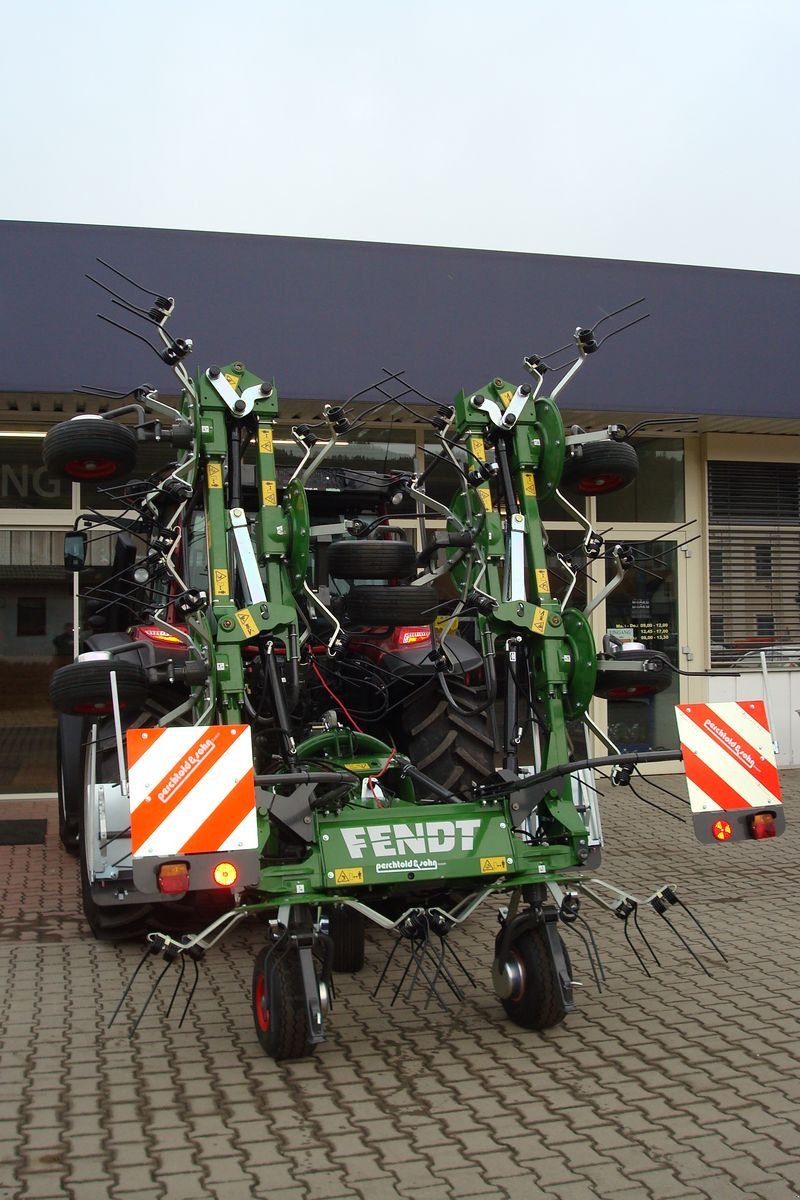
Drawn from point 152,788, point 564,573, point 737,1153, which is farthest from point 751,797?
point 152,788

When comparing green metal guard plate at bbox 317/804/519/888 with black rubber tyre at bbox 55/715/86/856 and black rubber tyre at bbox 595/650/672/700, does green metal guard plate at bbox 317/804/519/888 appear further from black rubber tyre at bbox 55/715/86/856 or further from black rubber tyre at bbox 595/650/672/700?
black rubber tyre at bbox 55/715/86/856

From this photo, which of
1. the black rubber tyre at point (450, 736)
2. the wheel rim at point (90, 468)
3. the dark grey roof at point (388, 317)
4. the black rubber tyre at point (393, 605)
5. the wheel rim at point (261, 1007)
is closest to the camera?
the wheel rim at point (261, 1007)

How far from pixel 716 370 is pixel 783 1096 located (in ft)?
25.8

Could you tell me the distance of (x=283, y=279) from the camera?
31.9ft

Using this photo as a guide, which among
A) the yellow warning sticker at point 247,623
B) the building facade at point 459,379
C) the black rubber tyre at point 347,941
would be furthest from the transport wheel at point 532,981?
the building facade at point 459,379

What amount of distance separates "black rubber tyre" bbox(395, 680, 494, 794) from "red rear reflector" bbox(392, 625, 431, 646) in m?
0.27

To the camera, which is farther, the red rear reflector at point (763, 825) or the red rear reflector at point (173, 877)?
the red rear reflector at point (763, 825)

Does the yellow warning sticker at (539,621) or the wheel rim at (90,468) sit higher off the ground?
the wheel rim at (90,468)

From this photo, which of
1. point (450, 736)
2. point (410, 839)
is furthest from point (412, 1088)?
point (450, 736)

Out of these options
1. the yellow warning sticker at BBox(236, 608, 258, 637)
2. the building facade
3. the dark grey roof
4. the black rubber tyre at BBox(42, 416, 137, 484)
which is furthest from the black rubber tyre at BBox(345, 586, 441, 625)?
the dark grey roof

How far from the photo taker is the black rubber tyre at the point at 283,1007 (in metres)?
4.12

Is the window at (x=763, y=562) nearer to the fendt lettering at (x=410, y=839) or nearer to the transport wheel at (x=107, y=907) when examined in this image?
the transport wheel at (x=107, y=907)

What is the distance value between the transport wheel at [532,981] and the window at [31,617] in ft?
22.3

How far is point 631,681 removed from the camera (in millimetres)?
5121
